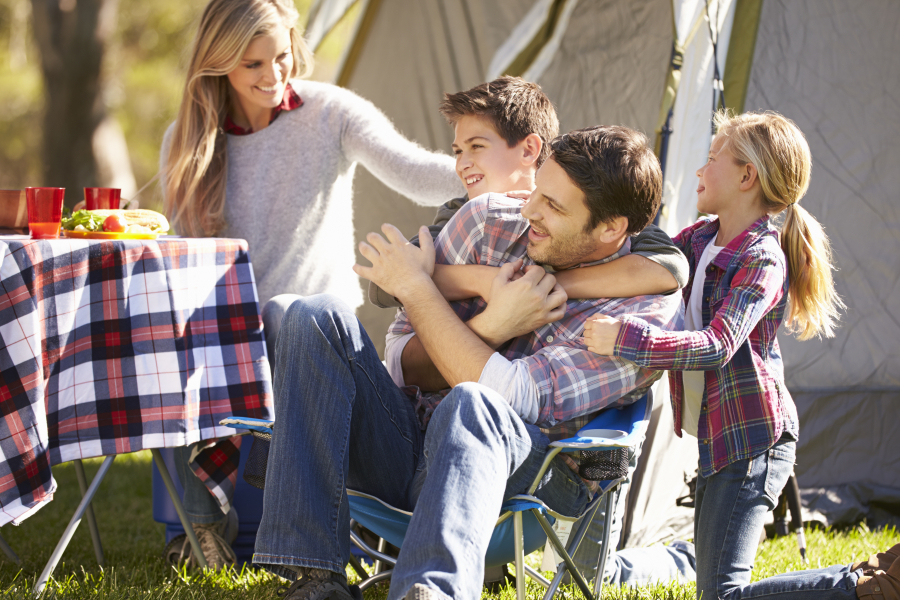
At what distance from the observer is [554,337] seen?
1847 mm

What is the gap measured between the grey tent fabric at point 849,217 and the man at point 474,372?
1502 mm

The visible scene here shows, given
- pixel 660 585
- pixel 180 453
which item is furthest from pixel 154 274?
pixel 660 585

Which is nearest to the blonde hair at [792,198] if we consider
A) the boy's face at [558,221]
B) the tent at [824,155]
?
the boy's face at [558,221]

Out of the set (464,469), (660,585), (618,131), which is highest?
(618,131)

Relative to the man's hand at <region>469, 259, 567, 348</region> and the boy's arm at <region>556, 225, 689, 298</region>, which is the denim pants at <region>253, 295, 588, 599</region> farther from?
the boy's arm at <region>556, 225, 689, 298</region>

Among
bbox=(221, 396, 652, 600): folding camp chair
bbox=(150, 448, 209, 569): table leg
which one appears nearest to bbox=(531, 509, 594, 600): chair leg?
bbox=(221, 396, 652, 600): folding camp chair

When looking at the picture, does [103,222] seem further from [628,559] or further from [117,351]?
[628,559]

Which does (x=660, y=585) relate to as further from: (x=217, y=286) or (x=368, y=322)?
(x=368, y=322)

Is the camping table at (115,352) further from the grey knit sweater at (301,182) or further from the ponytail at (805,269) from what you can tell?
the ponytail at (805,269)

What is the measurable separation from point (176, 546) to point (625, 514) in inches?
57.4

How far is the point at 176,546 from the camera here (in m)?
2.47

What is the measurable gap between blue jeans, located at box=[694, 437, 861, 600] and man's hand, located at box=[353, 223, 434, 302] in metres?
0.85

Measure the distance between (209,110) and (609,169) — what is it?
4.92ft

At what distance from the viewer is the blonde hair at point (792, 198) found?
6.48 feet
